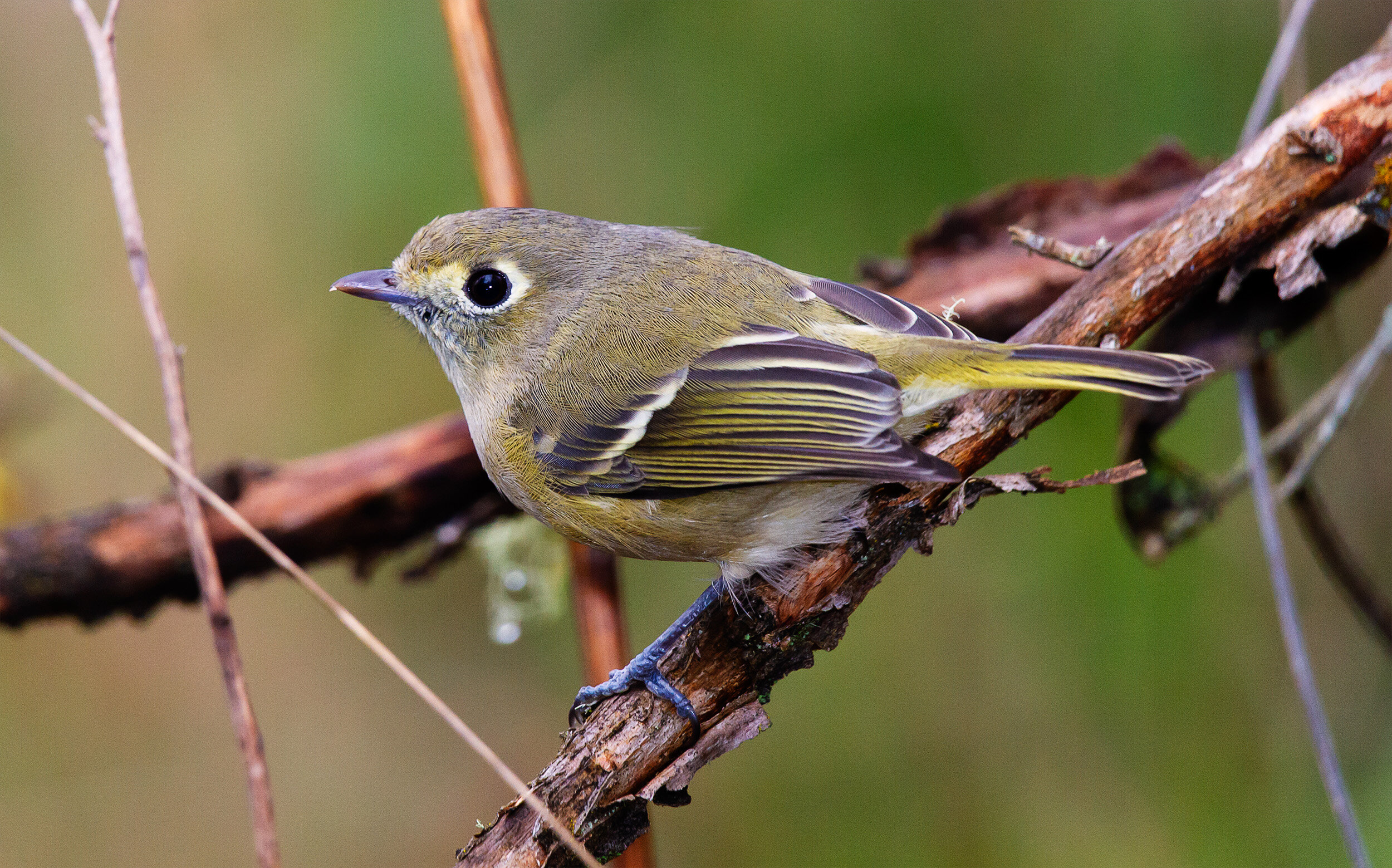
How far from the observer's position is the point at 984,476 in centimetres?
187

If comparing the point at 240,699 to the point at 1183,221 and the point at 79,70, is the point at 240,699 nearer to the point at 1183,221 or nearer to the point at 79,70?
the point at 1183,221

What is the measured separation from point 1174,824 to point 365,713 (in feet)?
9.72

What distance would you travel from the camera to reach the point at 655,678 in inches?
77.5

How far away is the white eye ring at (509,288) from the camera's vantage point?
101 inches

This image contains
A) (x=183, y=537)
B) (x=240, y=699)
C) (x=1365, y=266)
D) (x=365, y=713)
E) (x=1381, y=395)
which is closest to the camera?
(x=240, y=699)

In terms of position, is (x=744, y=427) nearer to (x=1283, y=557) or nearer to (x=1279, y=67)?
(x=1283, y=557)

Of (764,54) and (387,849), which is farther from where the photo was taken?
(764,54)

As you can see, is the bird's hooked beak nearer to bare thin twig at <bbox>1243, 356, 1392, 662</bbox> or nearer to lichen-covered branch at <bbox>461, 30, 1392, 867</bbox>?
lichen-covered branch at <bbox>461, 30, 1392, 867</bbox>

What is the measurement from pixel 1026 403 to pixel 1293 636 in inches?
33.0


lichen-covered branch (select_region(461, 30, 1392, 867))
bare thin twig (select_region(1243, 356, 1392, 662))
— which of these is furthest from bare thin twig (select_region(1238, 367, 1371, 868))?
lichen-covered branch (select_region(461, 30, 1392, 867))

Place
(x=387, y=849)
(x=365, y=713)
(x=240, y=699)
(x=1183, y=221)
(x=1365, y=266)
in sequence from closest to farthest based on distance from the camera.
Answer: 1. (x=240, y=699)
2. (x=1183, y=221)
3. (x=1365, y=266)
4. (x=387, y=849)
5. (x=365, y=713)

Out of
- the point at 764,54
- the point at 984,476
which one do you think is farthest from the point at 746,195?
the point at 984,476

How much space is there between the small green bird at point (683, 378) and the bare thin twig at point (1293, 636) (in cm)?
74

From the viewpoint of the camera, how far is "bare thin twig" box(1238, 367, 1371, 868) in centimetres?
211
